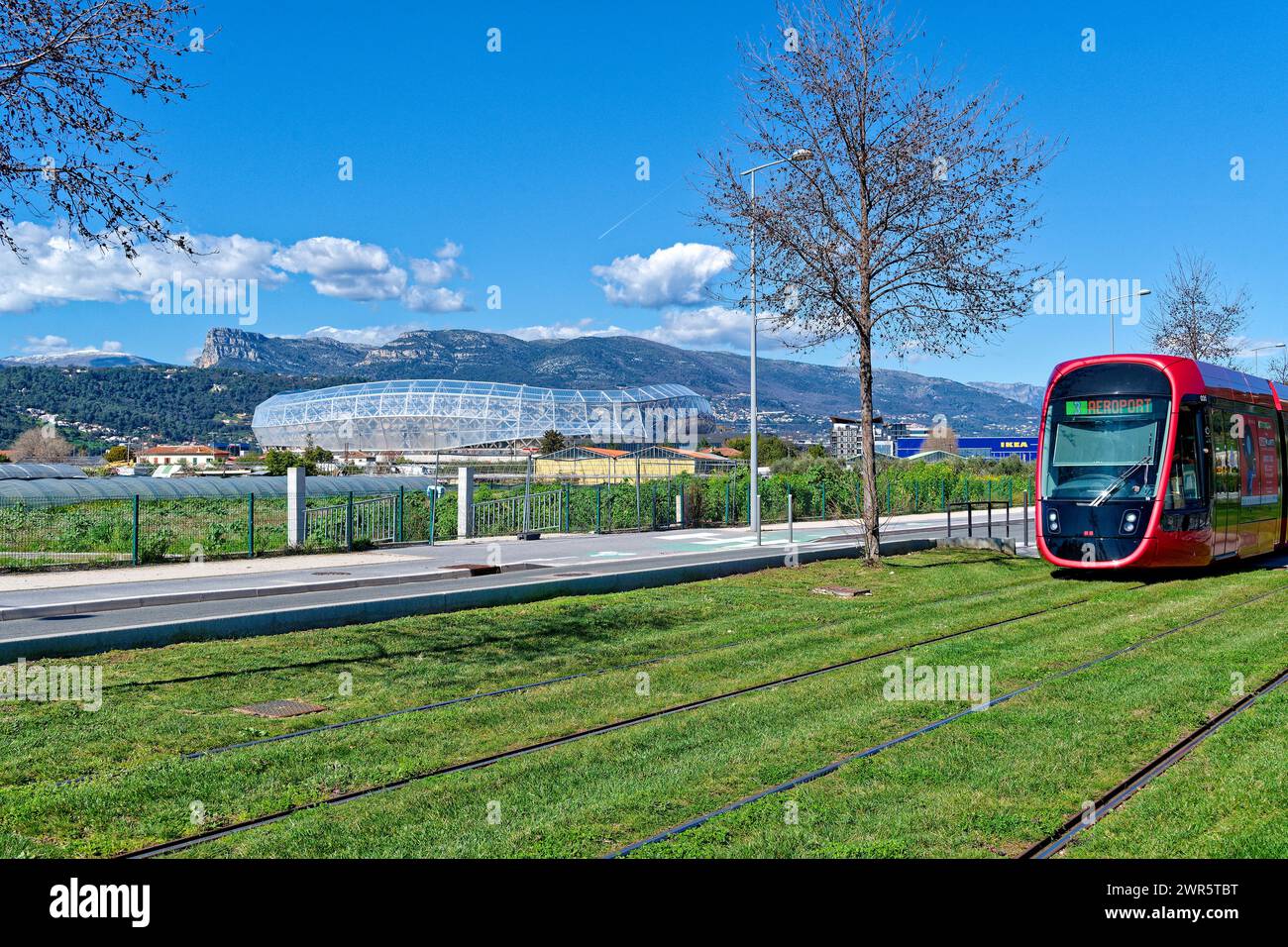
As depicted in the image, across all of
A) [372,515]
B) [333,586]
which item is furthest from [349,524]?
[333,586]

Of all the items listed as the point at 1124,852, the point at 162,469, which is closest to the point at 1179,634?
the point at 1124,852

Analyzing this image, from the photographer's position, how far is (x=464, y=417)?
166500mm

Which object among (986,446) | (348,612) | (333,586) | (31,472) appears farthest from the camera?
(986,446)

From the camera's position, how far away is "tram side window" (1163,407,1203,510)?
17.6 m

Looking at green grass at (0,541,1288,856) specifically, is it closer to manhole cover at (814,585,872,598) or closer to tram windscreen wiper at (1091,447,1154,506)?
manhole cover at (814,585,872,598)

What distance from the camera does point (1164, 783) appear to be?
675cm

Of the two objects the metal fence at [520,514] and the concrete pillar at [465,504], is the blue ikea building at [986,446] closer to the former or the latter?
the metal fence at [520,514]

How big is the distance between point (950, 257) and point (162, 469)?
3019 inches

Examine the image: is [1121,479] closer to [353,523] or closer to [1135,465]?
[1135,465]

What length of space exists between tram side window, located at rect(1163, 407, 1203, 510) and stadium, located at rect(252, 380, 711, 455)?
144 meters

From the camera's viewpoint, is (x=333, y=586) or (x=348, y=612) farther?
(x=333, y=586)

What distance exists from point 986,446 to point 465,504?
340 feet

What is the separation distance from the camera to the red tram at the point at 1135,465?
17.6 metres
